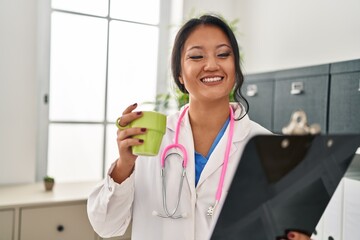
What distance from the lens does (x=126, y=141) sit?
30.1 inches

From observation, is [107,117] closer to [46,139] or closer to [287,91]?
[46,139]

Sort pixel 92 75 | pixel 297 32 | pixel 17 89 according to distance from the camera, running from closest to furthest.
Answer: pixel 17 89
pixel 297 32
pixel 92 75

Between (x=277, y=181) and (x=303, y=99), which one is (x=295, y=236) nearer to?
(x=277, y=181)

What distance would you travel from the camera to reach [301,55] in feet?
7.11

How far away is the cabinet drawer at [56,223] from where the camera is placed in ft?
5.44

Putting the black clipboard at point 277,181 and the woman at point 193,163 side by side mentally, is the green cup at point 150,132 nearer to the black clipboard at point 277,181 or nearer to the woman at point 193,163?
the woman at point 193,163

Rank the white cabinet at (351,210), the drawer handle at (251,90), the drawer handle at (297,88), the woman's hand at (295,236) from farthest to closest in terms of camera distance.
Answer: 1. the drawer handle at (251,90)
2. the drawer handle at (297,88)
3. the white cabinet at (351,210)
4. the woman's hand at (295,236)

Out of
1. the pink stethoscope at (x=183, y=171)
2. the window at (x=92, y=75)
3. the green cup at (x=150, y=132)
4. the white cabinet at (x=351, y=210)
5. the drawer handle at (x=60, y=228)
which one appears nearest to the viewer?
the green cup at (x=150, y=132)

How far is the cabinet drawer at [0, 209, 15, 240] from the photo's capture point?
5.23ft

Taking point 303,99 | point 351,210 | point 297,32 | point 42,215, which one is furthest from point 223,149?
point 297,32

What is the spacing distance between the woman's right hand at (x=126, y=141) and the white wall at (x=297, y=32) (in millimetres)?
1546

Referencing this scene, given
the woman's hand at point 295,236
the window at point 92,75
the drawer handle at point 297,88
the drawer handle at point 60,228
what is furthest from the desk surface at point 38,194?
the woman's hand at point 295,236

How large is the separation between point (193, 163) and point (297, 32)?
158cm

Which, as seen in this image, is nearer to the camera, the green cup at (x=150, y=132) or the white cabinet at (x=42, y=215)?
the green cup at (x=150, y=132)
